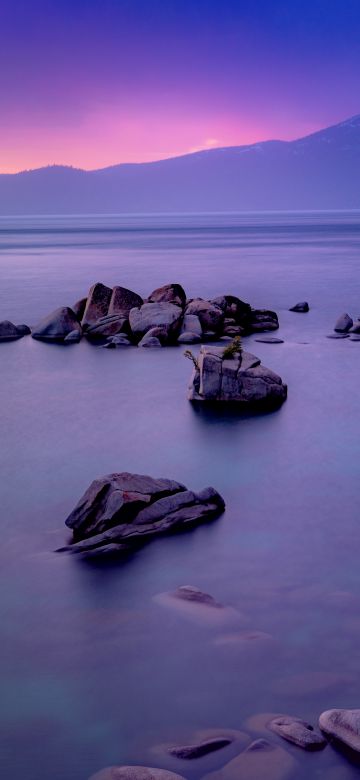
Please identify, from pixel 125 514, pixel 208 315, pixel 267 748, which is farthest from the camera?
pixel 208 315

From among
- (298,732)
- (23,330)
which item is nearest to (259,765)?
(298,732)

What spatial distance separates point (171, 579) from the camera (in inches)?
460

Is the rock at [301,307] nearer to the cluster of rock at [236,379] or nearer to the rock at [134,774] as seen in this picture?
the cluster of rock at [236,379]

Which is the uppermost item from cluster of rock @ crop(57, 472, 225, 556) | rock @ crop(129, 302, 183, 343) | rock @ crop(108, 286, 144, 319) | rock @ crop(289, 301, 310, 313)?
rock @ crop(108, 286, 144, 319)

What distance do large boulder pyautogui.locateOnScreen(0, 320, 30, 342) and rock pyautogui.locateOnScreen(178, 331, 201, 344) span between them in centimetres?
726

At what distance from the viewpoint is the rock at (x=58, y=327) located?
33312 millimetres

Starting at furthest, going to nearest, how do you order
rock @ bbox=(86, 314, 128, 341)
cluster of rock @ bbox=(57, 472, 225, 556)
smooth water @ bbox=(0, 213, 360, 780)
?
rock @ bbox=(86, 314, 128, 341)
cluster of rock @ bbox=(57, 472, 225, 556)
smooth water @ bbox=(0, 213, 360, 780)

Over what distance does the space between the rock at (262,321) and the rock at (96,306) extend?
6.28m

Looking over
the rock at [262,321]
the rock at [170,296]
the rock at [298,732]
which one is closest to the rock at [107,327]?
the rock at [170,296]

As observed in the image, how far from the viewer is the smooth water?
8469 millimetres

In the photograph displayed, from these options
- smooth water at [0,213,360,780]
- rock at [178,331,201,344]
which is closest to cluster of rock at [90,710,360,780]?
smooth water at [0,213,360,780]

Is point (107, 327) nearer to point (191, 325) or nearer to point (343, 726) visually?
point (191, 325)

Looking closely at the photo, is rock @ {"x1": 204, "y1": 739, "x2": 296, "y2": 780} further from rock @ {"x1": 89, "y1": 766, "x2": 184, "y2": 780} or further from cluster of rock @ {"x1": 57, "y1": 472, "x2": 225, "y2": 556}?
cluster of rock @ {"x1": 57, "y1": 472, "x2": 225, "y2": 556}

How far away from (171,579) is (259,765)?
4.22 m
